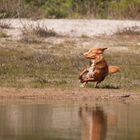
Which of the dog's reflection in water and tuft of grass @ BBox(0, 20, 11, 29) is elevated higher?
tuft of grass @ BBox(0, 20, 11, 29)

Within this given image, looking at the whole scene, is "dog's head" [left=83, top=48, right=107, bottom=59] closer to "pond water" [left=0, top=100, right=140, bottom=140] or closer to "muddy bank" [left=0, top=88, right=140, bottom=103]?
"muddy bank" [left=0, top=88, right=140, bottom=103]

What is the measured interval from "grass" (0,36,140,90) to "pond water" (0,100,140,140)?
251 cm

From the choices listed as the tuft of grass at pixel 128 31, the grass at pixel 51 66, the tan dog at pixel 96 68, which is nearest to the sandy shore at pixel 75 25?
the tuft of grass at pixel 128 31

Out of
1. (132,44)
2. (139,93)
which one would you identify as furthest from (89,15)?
(139,93)

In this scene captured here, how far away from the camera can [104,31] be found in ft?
103

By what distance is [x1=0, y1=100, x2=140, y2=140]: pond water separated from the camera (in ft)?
49.5

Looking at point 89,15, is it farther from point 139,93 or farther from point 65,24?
point 139,93

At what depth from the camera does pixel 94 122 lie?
1650cm

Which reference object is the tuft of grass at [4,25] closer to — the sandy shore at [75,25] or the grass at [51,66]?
the sandy shore at [75,25]

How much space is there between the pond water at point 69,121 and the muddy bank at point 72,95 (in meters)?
0.73

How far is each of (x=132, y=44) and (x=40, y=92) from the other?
10042 millimetres

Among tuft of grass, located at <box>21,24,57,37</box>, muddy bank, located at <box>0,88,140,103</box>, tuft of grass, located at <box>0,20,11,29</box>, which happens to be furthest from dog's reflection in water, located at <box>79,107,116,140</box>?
tuft of grass, located at <box>0,20,11,29</box>

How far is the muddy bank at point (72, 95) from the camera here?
19.6m

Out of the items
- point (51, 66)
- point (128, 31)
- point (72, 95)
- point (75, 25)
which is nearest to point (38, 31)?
point (75, 25)
